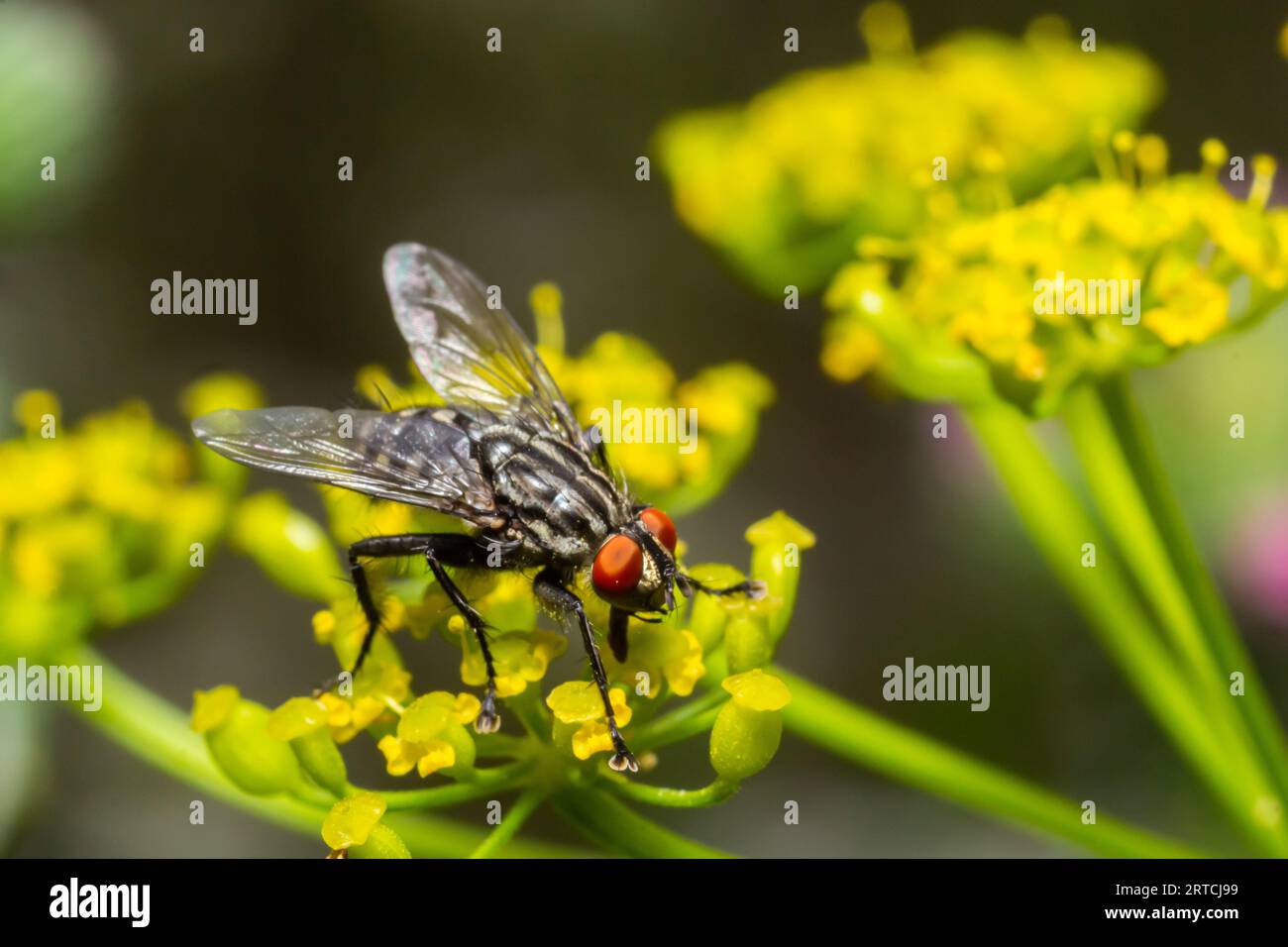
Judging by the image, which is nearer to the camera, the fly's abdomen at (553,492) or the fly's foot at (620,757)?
the fly's foot at (620,757)

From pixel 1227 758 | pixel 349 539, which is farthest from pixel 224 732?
pixel 1227 758

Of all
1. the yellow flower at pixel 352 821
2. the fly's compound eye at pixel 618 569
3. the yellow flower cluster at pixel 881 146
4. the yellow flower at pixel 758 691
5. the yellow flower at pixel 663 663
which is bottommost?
the yellow flower at pixel 352 821

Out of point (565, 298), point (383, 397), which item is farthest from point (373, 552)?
point (565, 298)

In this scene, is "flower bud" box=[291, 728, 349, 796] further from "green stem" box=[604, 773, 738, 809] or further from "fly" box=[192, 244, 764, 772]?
"green stem" box=[604, 773, 738, 809]

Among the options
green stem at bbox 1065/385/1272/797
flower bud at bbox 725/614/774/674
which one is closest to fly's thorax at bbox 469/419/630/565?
flower bud at bbox 725/614/774/674

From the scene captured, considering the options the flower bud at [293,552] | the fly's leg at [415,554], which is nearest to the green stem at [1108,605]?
the fly's leg at [415,554]

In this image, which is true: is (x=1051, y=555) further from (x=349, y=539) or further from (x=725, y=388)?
(x=349, y=539)

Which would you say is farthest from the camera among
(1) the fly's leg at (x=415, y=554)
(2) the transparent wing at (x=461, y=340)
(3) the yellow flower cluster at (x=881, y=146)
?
(3) the yellow flower cluster at (x=881, y=146)

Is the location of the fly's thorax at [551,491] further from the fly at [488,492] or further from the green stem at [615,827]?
the green stem at [615,827]

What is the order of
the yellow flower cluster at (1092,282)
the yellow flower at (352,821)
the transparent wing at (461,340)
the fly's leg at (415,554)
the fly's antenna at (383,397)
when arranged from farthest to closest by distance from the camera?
the transparent wing at (461,340), the fly's antenna at (383,397), the yellow flower cluster at (1092,282), the fly's leg at (415,554), the yellow flower at (352,821)
